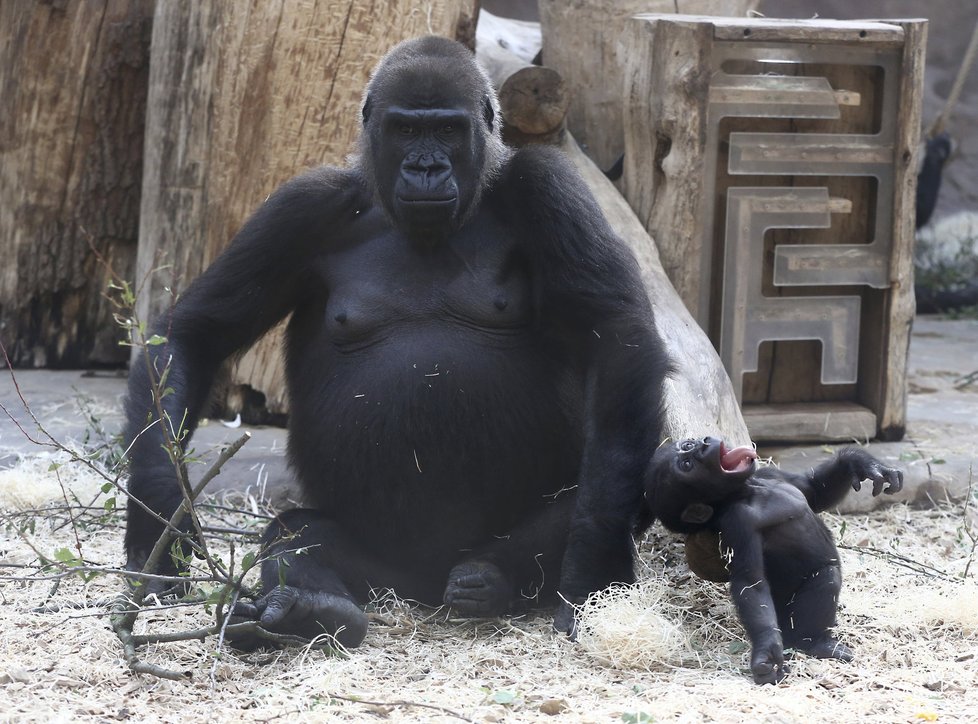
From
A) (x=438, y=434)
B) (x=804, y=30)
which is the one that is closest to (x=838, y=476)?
(x=438, y=434)

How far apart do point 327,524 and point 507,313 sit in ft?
2.47

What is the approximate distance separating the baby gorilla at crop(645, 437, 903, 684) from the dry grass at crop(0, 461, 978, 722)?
0.13 meters

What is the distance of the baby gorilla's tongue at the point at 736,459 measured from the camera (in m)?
2.92

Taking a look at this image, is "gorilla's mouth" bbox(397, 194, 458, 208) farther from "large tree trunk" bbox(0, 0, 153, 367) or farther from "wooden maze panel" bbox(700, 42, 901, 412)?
"large tree trunk" bbox(0, 0, 153, 367)

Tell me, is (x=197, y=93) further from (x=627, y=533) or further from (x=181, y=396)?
(x=627, y=533)

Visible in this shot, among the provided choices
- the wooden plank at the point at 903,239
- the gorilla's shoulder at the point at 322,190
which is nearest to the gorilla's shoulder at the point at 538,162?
the gorilla's shoulder at the point at 322,190

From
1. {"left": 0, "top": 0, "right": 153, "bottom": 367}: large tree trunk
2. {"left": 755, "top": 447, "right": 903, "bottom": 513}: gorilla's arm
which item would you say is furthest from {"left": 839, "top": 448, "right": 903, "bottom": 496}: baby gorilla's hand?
{"left": 0, "top": 0, "right": 153, "bottom": 367}: large tree trunk

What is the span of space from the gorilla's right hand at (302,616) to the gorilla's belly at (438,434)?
40 centimetres

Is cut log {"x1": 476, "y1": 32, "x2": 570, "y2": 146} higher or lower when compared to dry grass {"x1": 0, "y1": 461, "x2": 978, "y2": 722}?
higher

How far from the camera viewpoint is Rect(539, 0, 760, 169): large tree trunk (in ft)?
16.5

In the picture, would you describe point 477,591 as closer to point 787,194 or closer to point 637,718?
point 637,718

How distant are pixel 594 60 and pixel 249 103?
1.40m

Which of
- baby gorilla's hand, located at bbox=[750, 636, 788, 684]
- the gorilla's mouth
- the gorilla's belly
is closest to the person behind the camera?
→ baby gorilla's hand, located at bbox=[750, 636, 788, 684]

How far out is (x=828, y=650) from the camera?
2.95m
